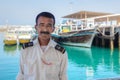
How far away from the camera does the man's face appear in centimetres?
164

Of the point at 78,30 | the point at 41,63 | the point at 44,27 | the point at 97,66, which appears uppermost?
the point at 44,27

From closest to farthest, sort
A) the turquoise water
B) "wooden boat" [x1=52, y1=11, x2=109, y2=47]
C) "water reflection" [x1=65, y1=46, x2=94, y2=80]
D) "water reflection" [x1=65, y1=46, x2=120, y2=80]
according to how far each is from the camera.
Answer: the turquoise water, "water reflection" [x1=65, y1=46, x2=94, y2=80], "water reflection" [x1=65, y1=46, x2=120, y2=80], "wooden boat" [x1=52, y1=11, x2=109, y2=47]

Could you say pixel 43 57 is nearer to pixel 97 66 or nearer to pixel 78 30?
pixel 97 66

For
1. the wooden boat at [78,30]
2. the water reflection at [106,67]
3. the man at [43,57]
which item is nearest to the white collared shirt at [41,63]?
the man at [43,57]

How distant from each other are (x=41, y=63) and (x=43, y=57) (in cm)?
4

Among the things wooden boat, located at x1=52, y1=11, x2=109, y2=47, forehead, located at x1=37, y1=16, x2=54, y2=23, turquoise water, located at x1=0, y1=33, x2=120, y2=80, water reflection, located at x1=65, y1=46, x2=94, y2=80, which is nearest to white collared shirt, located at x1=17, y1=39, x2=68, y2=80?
forehead, located at x1=37, y1=16, x2=54, y2=23

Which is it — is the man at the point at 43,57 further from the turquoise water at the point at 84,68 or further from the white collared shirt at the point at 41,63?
the turquoise water at the point at 84,68

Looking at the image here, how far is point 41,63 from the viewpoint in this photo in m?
1.61

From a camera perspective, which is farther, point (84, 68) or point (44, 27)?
point (84, 68)

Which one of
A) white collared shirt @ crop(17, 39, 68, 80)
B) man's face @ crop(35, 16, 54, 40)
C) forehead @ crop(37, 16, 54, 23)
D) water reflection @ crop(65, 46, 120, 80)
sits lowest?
water reflection @ crop(65, 46, 120, 80)

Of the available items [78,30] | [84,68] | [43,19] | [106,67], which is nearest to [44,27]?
[43,19]

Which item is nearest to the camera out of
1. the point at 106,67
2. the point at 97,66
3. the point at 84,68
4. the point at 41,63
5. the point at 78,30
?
the point at 41,63

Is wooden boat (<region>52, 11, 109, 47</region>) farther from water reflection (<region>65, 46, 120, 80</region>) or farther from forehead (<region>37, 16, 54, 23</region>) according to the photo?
forehead (<region>37, 16, 54, 23</region>)

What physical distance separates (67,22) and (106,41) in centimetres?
420
